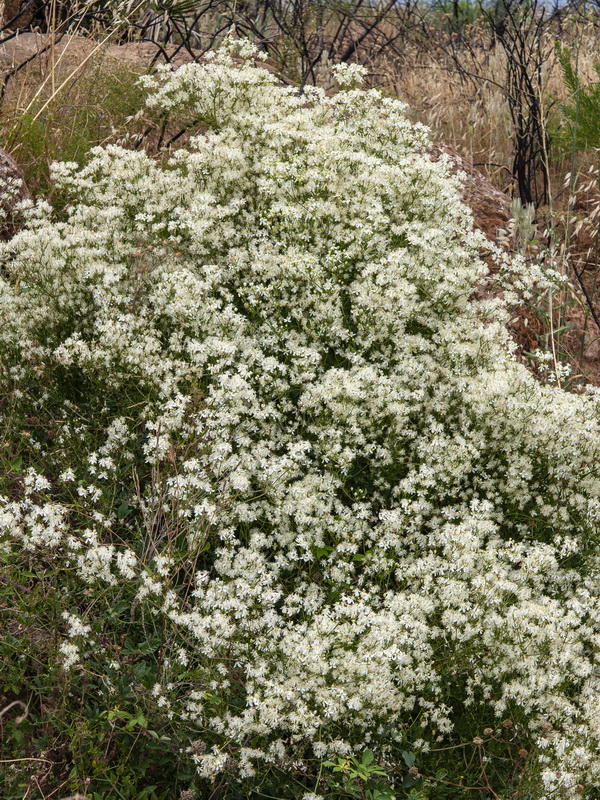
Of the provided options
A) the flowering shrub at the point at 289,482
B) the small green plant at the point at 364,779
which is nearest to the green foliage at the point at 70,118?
the flowering shrub at the point at 289,482

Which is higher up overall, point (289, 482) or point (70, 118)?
point (70, 118)

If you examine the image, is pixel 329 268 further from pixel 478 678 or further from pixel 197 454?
pixel 478 678

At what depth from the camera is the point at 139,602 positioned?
12.8ft

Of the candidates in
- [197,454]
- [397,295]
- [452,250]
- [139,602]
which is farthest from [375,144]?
[139,602]

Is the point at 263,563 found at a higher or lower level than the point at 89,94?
lower

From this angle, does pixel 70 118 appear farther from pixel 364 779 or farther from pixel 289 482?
pixel 364 779

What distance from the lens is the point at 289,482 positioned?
4578 mm

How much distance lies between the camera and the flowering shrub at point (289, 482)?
3469 mm

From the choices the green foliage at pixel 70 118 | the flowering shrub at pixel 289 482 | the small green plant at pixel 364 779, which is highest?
the green foliage at pixel 70 118

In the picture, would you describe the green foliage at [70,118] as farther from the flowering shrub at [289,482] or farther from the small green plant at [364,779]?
the small green plant at [364,779]

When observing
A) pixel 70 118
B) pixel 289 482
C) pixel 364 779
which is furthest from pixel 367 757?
pixel 70 118

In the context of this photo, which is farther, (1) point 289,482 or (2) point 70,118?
(2) point 70,118

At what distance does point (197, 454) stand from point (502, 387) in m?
1.72

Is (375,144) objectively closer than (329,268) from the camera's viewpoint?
No
